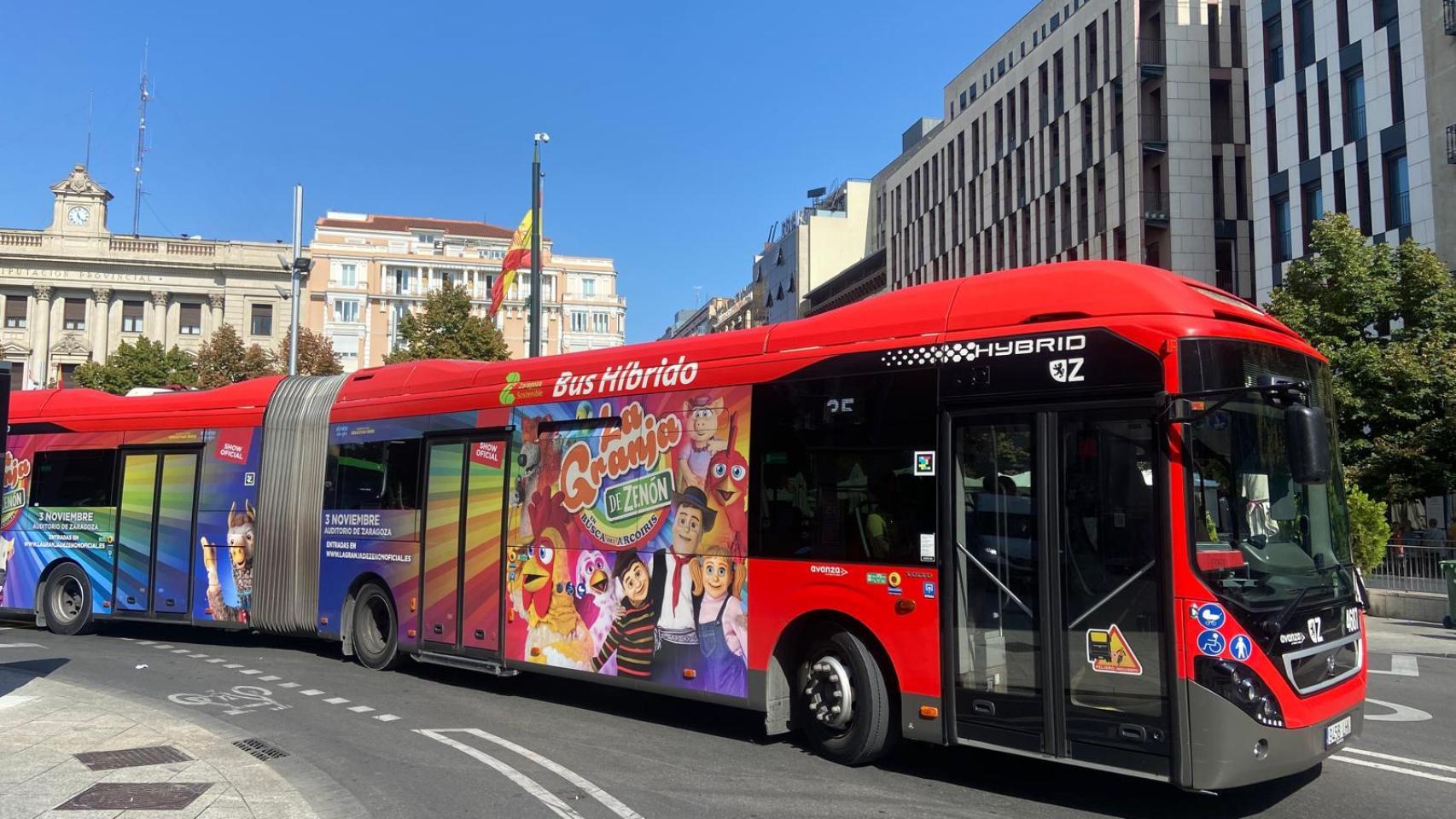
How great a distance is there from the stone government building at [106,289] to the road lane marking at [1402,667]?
72.5m

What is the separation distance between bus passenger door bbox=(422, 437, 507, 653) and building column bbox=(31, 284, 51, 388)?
3037 inches

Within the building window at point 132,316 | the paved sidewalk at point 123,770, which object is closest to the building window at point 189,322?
the building window at point 132,316

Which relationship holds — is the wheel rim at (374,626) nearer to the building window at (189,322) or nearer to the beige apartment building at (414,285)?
the building window at (189,322)

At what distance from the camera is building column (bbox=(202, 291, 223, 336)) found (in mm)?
77375

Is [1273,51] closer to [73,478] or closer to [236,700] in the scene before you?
[73,478]

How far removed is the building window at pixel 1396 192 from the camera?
34188 mm

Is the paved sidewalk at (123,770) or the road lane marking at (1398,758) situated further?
the road lane marking at (1398,758)

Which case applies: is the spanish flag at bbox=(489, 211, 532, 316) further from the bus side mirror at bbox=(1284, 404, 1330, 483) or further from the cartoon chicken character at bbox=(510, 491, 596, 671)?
the bus side mirror at bbox=(1284, 404, 1330, 483)

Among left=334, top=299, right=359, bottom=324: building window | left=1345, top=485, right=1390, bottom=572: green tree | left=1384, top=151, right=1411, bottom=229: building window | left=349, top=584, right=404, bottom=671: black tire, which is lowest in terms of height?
left=349, top=584, right=404, bottom=671: black tire

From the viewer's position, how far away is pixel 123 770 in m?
7.08

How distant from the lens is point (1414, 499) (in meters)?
24.0

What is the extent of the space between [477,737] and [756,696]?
2.28 m

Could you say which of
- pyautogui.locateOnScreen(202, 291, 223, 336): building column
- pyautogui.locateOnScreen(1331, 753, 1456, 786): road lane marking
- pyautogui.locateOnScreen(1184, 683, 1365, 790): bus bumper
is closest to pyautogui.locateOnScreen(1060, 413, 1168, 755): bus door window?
pyautogui.locateOnScreen(1184, 683, 1365, 790): bus bumper

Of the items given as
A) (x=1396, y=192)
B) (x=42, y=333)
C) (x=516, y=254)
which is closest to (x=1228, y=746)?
(x=516, y=254)
